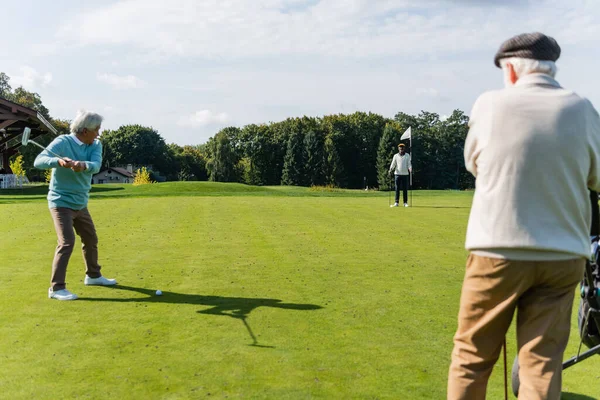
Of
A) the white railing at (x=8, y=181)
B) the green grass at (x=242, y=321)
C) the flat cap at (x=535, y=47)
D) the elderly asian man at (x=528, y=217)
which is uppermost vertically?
the flat cap at (x=535, y=47)

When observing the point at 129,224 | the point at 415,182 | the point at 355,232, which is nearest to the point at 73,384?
the point at 355,232

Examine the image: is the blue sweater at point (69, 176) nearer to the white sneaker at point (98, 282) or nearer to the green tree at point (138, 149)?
the white sneaker at point (98, 282)

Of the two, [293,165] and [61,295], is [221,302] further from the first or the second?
[293,165]

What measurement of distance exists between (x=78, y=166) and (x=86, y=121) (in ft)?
2.07

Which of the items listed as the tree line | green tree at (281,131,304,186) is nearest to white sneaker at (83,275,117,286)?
the tree line

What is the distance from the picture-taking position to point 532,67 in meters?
3.10

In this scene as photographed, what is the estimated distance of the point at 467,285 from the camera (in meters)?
3.18

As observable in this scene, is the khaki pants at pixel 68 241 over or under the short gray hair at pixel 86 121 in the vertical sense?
under

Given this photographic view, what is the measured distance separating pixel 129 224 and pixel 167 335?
920cm

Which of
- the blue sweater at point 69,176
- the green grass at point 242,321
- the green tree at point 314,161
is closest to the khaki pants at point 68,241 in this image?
the blue sweater at point 69,176

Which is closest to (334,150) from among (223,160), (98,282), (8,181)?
(223,160)

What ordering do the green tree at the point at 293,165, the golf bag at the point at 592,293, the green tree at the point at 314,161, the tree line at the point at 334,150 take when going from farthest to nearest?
the green tree at the point at 293,165
the green tree at the point at 314,161
the tree line at the point at 334,150
the golf bag at the point at 592,293

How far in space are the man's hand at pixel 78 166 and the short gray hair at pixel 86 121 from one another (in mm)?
533

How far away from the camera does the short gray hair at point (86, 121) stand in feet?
23.6
